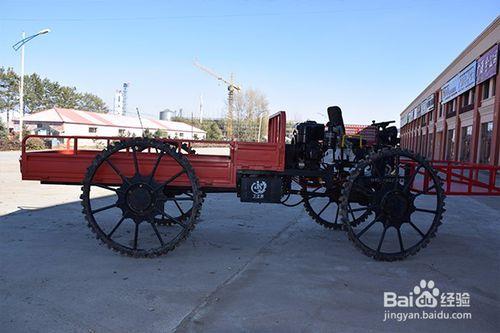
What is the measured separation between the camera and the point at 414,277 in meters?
5.02

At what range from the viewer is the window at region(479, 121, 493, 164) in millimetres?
26220

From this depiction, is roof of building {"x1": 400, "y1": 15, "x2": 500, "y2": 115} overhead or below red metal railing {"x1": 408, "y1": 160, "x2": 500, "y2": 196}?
overhead

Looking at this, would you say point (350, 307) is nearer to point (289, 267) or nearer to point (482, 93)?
point (289, 267)

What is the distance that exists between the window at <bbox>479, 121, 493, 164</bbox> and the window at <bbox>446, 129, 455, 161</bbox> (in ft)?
25.6

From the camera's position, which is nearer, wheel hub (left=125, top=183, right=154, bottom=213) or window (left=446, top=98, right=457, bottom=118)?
wheel hub (left=125, top=183, right=154, bottom=213)

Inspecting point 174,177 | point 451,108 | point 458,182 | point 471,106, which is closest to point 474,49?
point 471,106

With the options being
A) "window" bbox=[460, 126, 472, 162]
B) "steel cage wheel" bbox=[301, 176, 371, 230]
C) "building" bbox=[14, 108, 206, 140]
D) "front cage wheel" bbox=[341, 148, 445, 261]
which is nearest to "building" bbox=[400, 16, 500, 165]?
"window" bbox=[460, 126, 472, 162]

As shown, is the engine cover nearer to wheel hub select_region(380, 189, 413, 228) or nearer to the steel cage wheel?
the steel cage wheel

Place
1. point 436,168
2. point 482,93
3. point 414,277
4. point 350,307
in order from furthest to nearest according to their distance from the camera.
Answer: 1. point 482,93
2. point 436,168
3. point 414,277
4. point 350,307

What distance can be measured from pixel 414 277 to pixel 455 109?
35.0 meters

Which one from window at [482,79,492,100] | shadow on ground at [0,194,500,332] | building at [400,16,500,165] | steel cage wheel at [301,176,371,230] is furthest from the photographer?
window at [482,79,492,100]

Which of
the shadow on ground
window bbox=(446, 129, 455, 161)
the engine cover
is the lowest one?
the shadow on ground

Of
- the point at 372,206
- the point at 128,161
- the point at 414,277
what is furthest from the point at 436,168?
the point at 128,161

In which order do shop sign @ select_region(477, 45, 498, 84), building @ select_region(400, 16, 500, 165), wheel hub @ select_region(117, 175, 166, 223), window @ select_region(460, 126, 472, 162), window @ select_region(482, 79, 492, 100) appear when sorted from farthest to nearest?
1. window @ select_region(460, 126, 472, 162)
2. window @ select_region(482, 79, 492, 100)
3. building @ select_region(400, 16, 500, 165)
4. shop sign @ select_region(477, 45, 498, 84)
5. wheel hub @ select_region(117, 175, 166, 223)
